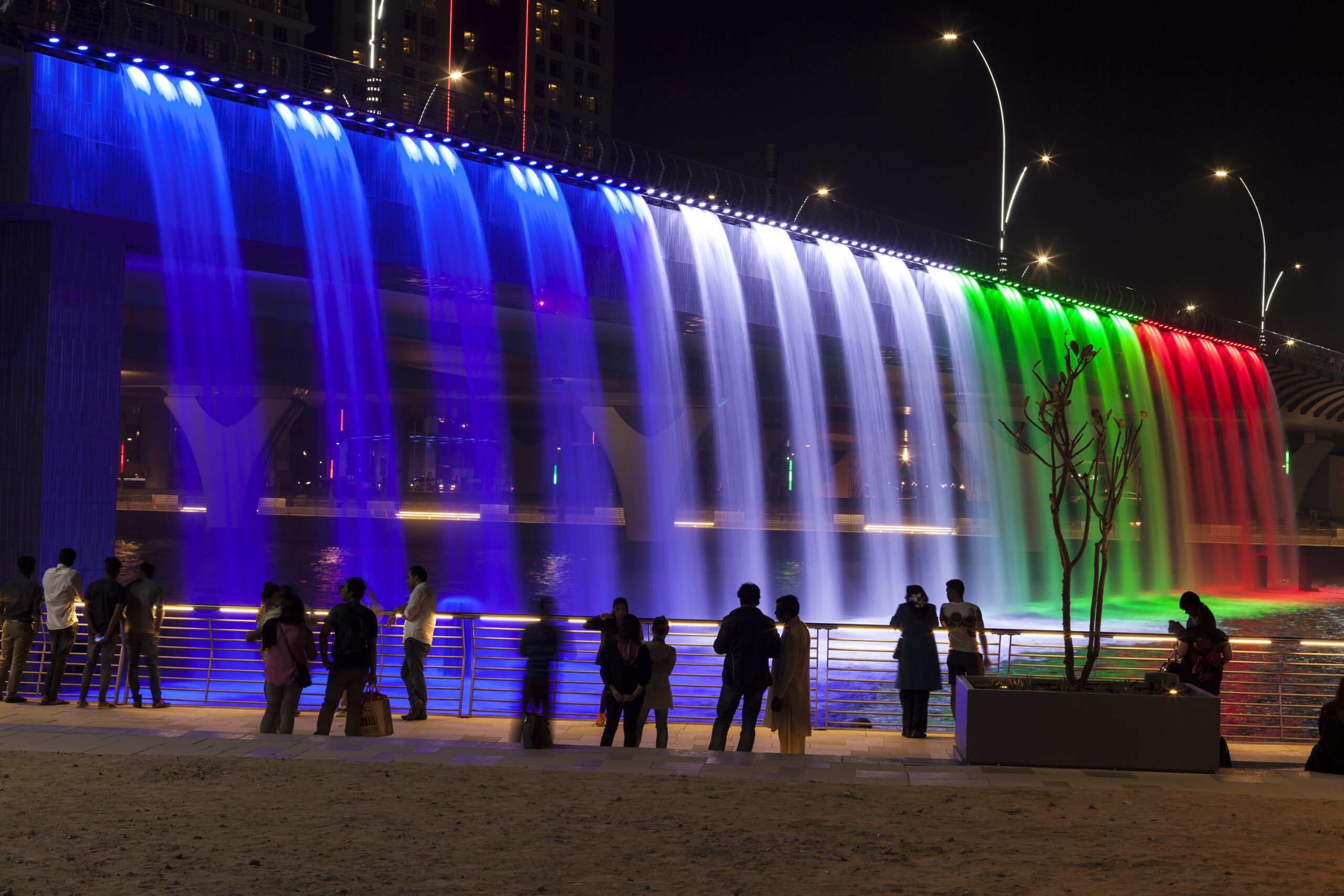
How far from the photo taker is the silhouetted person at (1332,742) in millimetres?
9852

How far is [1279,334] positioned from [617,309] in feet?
139

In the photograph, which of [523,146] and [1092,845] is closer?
[1092,845]

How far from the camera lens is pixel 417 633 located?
12445 millimetres

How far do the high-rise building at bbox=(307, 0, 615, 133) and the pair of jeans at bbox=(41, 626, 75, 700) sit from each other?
104 metres

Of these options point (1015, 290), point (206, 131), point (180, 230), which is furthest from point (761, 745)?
point (1015, 290)

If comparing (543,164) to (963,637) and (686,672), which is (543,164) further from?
(963,637)

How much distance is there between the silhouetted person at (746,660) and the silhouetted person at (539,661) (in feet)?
4.83

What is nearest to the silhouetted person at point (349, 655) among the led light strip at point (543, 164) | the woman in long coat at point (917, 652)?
the woman in long coat at point (917, 652)

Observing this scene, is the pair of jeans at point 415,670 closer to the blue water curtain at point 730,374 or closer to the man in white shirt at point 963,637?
the man in white shirt at point 963,637

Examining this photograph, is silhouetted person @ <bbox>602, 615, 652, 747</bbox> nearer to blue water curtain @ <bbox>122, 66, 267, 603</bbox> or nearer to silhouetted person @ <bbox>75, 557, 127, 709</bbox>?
silhouetted person @ <bbox>75, 557, 127, 709</bbox>

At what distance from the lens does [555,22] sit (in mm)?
129250

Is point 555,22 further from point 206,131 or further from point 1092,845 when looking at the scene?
point 1092,845

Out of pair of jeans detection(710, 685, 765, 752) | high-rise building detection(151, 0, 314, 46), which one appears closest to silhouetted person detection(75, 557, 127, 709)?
pair of jeans detection(710, 685, 765, 752)

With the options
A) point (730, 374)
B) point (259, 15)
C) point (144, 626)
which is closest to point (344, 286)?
point (144, 626)
